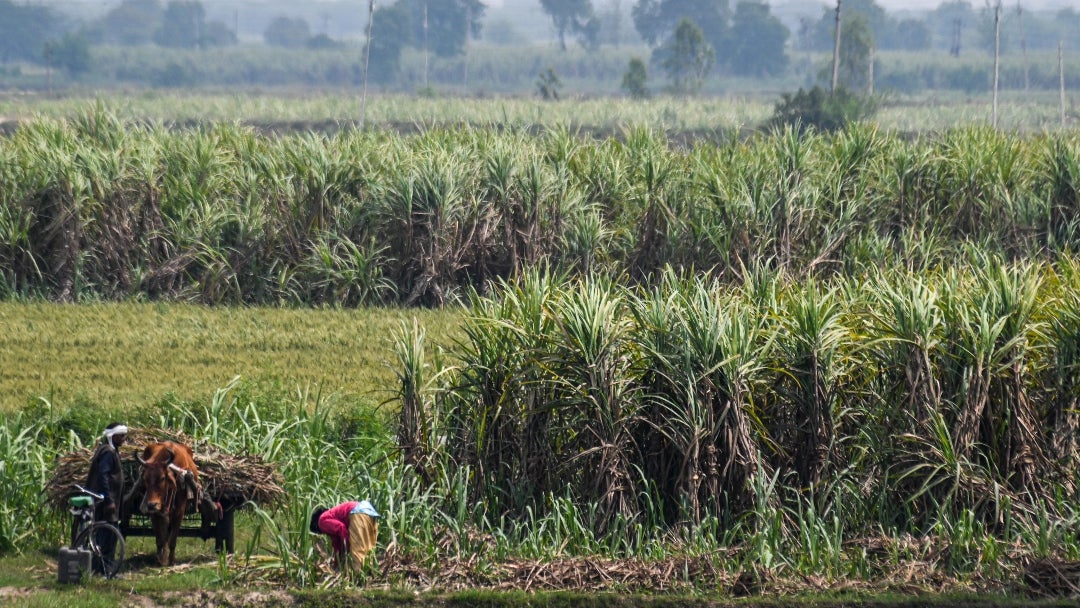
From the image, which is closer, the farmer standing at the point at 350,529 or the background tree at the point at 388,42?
the farmer standing at the point at 350,529

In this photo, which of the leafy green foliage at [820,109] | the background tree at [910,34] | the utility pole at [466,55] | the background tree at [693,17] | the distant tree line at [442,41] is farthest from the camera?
the background tree at [910,34]

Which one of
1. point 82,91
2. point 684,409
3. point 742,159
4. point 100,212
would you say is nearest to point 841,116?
point 742,159

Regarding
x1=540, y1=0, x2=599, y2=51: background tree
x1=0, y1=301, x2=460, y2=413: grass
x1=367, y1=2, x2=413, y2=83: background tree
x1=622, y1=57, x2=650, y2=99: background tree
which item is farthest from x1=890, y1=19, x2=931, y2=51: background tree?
x1=0, y1=301, x2=460, y2=413: grass

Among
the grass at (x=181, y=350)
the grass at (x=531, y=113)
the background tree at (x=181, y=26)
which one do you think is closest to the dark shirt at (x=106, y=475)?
the grass at (x=181, y=350)

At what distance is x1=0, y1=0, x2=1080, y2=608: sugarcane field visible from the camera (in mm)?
8867

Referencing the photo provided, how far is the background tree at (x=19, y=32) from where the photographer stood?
140m

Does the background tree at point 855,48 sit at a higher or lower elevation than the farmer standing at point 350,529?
higher

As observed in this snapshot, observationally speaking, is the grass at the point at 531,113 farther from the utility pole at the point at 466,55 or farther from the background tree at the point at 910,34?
the background tree at the point at 910,34

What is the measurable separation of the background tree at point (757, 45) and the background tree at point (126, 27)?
79.3 m

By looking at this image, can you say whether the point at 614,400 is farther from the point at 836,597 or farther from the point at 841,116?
the point at 841,116

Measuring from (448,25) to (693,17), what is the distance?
25407 millimetres

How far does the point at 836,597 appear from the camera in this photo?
8.38 m

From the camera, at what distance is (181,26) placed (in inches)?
6658

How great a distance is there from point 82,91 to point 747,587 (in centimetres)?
8844
